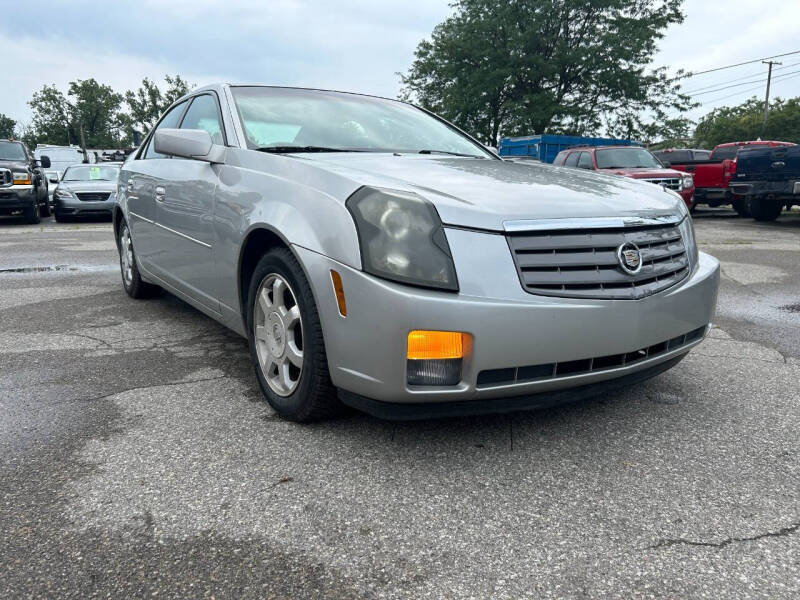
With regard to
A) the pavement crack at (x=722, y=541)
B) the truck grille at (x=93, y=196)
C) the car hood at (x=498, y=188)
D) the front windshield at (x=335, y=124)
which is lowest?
the pavement crack at (x=722, y=541)

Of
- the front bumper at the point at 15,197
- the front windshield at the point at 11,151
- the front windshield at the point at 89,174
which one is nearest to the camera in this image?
the front bumper at the point at 15,197

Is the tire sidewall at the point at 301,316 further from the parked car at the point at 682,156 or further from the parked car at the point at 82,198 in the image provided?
the parked car at the point at 682,156

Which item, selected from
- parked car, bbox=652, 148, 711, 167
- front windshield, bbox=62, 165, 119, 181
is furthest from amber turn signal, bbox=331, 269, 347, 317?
parked car, bbox=652, 148, 711, 167

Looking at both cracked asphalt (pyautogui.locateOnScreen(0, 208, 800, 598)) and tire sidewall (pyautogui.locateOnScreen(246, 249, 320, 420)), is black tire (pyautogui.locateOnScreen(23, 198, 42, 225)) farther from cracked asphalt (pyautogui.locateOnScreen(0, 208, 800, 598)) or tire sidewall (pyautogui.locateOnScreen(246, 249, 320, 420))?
tire sidewall (pyautogui.locateOnScreen(246, 249, 320, 420))

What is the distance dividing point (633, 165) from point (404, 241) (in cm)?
1317

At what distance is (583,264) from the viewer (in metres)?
2.35

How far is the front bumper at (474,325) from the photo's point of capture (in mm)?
2176

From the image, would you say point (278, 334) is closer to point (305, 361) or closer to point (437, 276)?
point (305, 361)

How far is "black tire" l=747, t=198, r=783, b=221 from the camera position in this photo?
14086 mm

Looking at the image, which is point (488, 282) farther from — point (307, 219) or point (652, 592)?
point (652, 592)

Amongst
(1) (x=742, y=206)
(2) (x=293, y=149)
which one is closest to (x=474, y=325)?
(2) (x=293, y=149)

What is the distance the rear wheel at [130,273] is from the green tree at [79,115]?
74158 mm

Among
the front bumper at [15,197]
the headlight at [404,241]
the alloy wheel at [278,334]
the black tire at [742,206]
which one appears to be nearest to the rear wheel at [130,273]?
the alloy wheel at [278,334]

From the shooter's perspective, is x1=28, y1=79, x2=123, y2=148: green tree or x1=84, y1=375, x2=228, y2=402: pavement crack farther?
x1=28, y1=79, x2=123, y2=148: green tree
